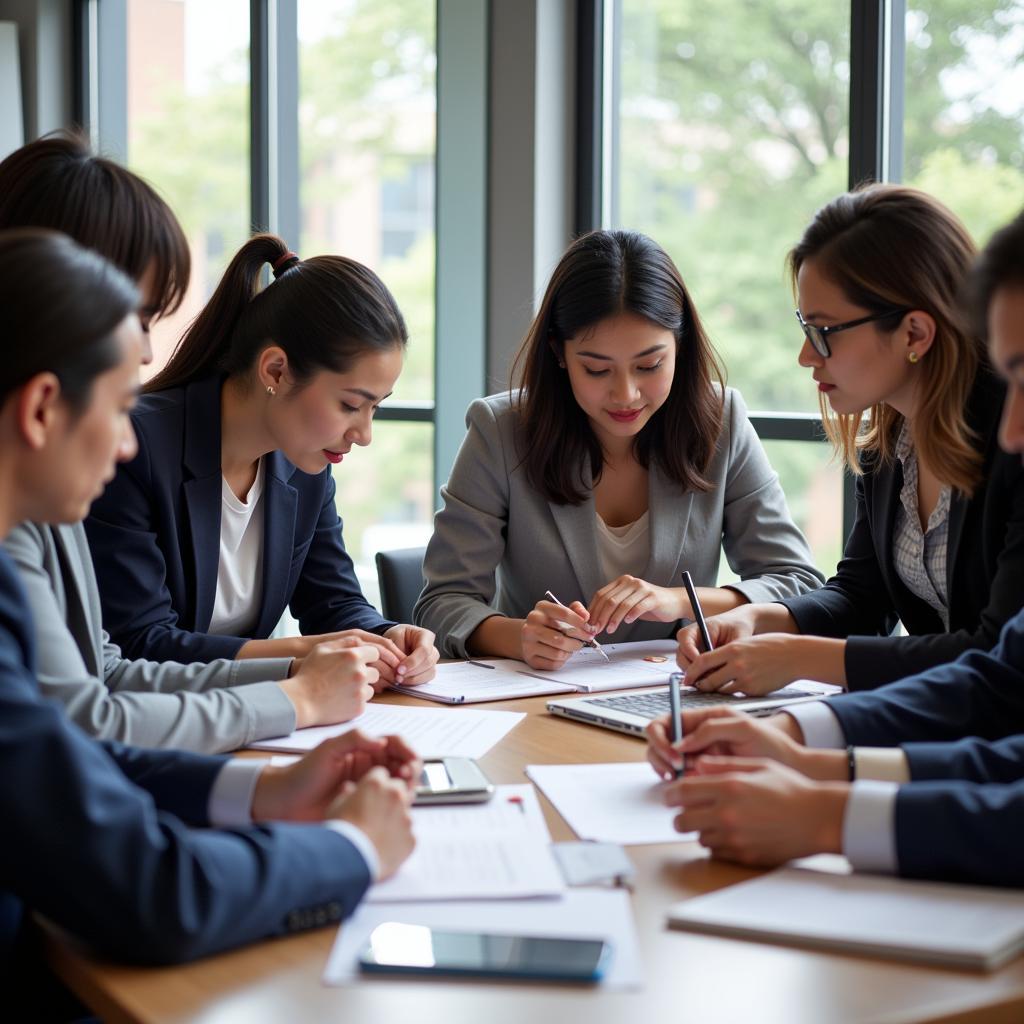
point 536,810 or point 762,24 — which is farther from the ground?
point 762,24

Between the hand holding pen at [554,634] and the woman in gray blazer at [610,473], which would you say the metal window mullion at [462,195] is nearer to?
the woman in gray blazer at [610,473]

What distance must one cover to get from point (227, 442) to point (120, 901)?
1358mm

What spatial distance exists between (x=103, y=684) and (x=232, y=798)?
13.5 inches

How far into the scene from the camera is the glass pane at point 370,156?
12.3 m

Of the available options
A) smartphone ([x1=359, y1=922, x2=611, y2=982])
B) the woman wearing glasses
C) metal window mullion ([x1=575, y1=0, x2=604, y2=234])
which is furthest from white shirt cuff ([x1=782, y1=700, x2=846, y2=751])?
metal window mullion ([x1=575, y1=0, x2=604, y2=234])

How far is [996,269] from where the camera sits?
1.36m

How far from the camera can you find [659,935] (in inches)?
42.6

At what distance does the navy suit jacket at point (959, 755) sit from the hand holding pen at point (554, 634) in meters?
0.61

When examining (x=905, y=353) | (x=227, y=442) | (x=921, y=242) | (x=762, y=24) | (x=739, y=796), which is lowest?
(x=739, y=796)

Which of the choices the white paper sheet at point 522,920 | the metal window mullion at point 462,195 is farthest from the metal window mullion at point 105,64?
the white paper sheet at point 522,920

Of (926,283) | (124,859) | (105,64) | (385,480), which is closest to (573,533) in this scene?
(926,283)

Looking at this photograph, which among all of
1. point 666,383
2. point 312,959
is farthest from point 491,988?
point 666,383

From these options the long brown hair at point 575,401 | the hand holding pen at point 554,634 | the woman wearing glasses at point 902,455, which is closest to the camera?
the woman wearing glasses at point 902,455

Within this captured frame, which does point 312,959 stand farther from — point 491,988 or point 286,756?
point 286,756
